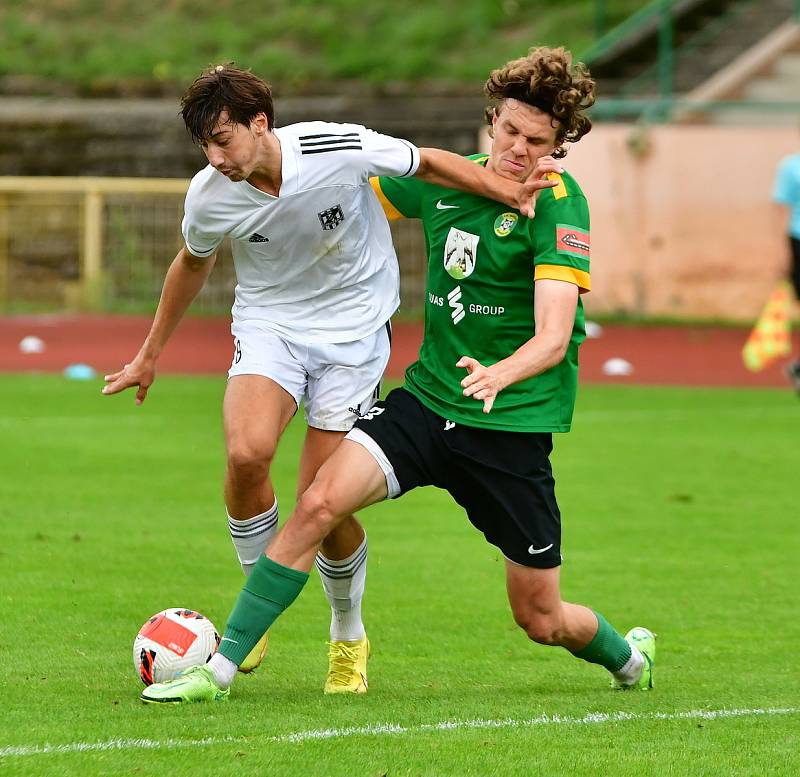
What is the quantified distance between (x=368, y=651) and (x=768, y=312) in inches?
566

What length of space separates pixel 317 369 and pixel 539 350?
1.05 metres

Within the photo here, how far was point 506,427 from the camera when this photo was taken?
513cm

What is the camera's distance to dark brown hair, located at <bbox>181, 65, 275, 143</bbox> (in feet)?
16.9

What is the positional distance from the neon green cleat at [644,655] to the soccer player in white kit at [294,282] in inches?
34.9

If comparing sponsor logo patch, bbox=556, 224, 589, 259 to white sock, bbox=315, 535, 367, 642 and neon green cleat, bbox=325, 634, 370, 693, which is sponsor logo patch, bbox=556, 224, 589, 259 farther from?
neon green cleat, bbox=325, 634, 370, 693

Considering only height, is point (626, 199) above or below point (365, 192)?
below

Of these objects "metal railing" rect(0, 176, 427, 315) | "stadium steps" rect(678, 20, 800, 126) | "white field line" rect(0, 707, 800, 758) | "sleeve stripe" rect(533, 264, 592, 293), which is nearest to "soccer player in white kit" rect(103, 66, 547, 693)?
"sleeve stripe" rect(533, 264, 592, 293)

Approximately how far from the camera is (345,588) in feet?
18.3

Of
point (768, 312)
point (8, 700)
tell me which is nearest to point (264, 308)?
point (8, 700)

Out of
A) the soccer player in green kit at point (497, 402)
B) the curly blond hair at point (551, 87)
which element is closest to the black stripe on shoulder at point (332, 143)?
the soccer player in green kit at point (497, 402)

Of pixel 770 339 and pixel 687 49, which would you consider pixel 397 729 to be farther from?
pixel 687 49

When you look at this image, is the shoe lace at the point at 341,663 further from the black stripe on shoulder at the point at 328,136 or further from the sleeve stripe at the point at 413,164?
the black stripe on shoulder at the point at 328,136

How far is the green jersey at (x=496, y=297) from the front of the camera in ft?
16.8

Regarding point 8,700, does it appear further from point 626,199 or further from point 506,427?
point 626,199
